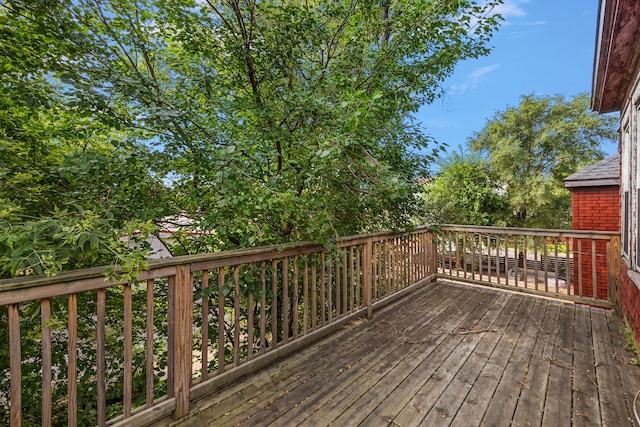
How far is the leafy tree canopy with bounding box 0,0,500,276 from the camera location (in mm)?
2076

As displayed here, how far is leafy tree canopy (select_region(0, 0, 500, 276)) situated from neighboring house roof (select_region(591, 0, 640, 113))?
4.49 ft

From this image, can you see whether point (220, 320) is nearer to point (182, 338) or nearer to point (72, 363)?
point (182, 338)

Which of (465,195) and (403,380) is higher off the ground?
(465,195)

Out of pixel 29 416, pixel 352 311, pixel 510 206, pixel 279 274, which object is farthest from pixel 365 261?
pixel 510 206

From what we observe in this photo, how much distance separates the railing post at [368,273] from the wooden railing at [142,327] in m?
0.01

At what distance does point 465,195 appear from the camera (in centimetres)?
1047

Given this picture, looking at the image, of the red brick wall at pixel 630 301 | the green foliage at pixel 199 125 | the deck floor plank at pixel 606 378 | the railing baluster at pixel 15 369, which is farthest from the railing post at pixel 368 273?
the railing baluster at pixel 15 369

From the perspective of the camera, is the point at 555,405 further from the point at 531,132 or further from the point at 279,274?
the point at 531,132

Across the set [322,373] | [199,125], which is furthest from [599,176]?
[199,125]

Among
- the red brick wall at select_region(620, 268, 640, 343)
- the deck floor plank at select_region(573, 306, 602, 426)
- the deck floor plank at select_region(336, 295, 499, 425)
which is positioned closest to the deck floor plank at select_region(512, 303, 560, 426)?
the deck floor plank at select_region(573, 306, 602, 426)

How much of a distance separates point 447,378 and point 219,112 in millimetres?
3123

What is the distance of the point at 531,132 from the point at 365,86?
14.4 meters

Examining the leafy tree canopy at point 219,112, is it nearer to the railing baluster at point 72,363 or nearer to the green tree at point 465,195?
the railing baluster at point 72,363

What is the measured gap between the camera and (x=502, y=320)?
136 inches
